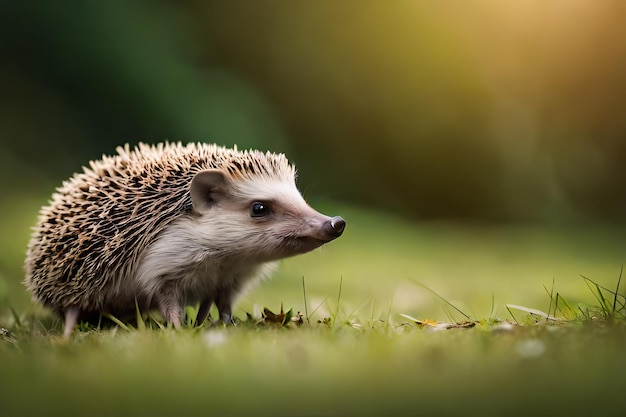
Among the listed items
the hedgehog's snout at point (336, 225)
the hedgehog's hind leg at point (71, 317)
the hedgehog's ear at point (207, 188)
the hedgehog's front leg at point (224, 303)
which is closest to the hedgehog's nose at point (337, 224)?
the hedgehog's snout at point (336, 225)

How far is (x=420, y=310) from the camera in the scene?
4051mm

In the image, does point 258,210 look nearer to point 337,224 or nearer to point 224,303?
point 337,224

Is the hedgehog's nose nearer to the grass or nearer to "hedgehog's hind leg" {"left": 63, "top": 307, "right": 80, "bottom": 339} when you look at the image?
the grass

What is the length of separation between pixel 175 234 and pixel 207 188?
0.75 feet

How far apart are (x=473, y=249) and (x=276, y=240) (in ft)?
13.8

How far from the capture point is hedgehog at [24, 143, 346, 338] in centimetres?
296

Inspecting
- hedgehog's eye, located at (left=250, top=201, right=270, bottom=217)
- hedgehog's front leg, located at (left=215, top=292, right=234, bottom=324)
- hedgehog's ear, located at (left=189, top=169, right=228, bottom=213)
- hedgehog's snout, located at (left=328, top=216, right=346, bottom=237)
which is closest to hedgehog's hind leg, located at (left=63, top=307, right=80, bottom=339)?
hedgehog's front leg, located at (left=215, top=292, right=234, bottom=324)

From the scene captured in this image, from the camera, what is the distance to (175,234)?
9.91 feet

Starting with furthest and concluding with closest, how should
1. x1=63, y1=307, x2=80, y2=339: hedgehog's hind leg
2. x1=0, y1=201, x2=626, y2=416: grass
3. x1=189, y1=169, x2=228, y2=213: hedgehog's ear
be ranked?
1. x1=63, y1=307, x2=80, y2=339: hedgehog's hind leg
2. x1=189, y1=169, x2=228, y2=213: hedgehog's ear
3. x1=0, y1=201, x2=626, y2=416: grass

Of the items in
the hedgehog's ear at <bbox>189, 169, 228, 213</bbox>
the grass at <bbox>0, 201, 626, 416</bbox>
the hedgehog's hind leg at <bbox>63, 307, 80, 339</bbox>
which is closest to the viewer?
the grass at <bbox>0, 201, 626, 416</bbox>

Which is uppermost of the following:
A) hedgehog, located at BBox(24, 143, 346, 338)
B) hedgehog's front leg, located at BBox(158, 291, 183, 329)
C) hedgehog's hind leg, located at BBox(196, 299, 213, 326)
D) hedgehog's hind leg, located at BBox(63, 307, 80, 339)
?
hedgehog, located at BBox(24, 143, 346, 338)

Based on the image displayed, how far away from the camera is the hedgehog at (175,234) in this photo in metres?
2.96

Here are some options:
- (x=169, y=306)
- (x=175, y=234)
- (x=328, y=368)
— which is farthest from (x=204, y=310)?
(x=328, y=368)

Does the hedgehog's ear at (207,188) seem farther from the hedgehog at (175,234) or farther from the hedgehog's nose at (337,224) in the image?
the hedgehog's nose at (337,224)
